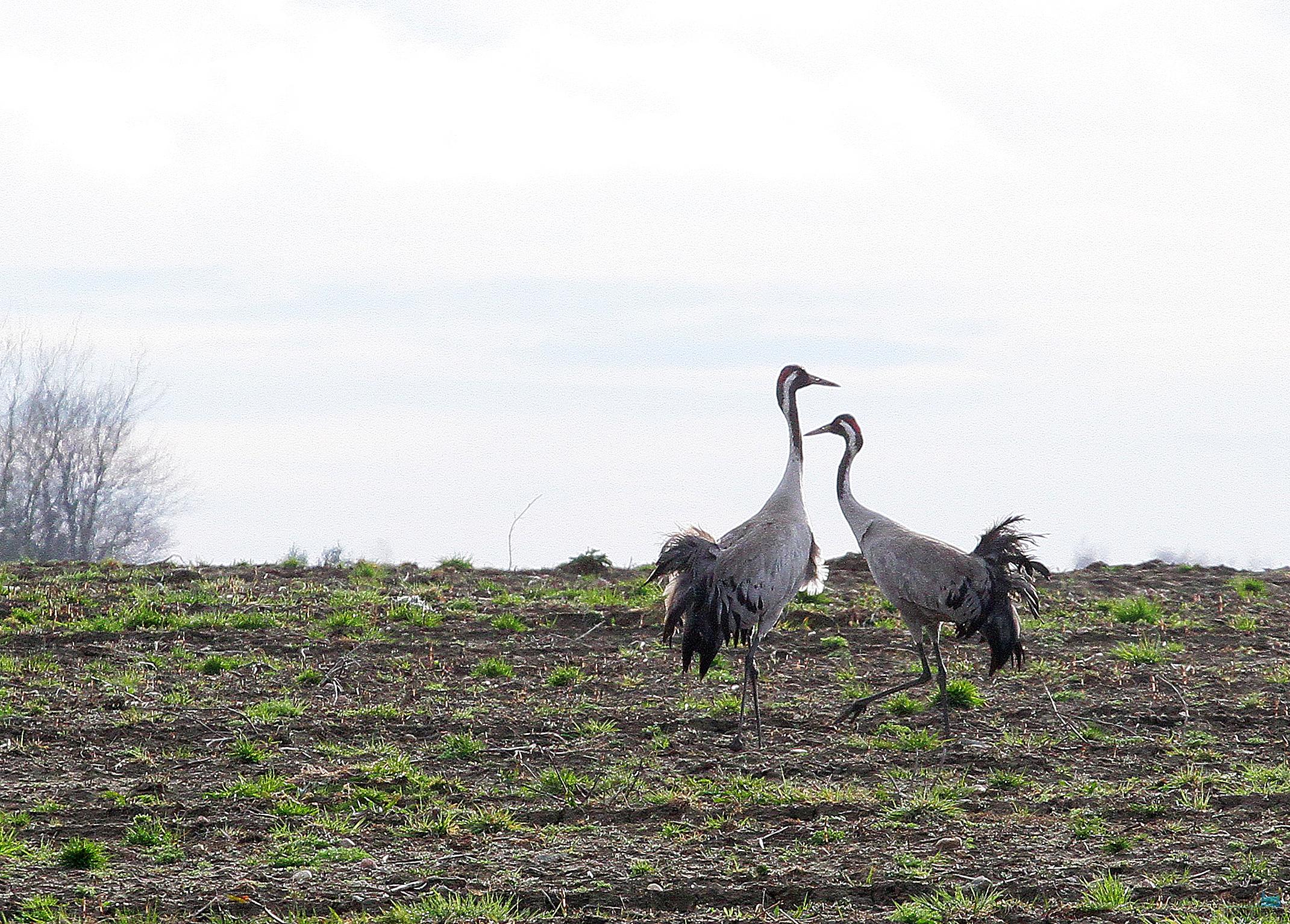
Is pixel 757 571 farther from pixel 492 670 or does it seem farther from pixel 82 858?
pixel 82 858

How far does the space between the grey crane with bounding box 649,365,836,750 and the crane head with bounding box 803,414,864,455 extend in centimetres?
115

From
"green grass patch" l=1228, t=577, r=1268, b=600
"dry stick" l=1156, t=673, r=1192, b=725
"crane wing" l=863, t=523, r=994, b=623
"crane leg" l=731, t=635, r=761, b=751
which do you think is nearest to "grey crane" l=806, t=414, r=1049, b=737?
"crane wing" l=863, t=523, r=994, b=623

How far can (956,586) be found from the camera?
8820 millimetres

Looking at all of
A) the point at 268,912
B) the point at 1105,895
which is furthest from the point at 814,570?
the point at 268,912

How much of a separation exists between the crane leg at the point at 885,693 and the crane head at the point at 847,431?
1.85 metres

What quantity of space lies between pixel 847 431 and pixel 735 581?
2.25m

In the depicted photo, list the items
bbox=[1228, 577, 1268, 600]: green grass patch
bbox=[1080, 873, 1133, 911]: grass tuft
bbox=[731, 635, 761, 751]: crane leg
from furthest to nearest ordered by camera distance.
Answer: bbox=[1228, 577, 1268, 600]: green grass patch
bbox=[731, 635, 761, 751]: crane leg
bbox=[1080, 873, 1133, 911]: grass tuft

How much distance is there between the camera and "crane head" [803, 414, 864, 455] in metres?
10.4

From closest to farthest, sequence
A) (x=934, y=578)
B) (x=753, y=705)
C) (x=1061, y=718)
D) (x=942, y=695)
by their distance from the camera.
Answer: (x=942, y=695), (x=1061, y=718), (x=753, y=705), (x=934, y=578)

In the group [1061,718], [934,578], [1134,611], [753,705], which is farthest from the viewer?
[1134,611]

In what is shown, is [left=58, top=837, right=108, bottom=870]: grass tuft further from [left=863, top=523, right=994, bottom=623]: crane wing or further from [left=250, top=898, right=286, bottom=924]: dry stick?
[left=863, top=523, right=994, bottom=623]: crane wing

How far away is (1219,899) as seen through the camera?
5438 mm

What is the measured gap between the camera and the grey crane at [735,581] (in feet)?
28.4

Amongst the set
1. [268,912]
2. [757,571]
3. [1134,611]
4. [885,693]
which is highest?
[757,571]
